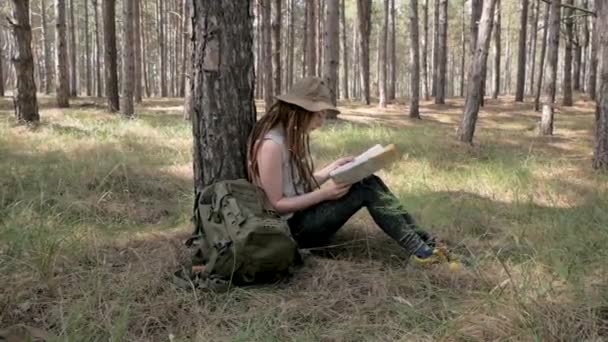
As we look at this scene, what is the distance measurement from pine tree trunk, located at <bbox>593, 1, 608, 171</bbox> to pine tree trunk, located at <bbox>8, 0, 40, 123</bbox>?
28.5 ft

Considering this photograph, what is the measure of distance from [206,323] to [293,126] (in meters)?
1.35

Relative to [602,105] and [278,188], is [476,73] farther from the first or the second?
[278,188]

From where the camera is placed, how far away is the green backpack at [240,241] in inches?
116

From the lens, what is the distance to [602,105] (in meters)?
7.03

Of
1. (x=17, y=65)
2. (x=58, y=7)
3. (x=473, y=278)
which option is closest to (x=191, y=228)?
(x=473, y=278)

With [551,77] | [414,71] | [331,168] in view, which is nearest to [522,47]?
[414,71]

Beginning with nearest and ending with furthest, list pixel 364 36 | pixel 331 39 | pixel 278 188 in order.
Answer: pixel 278 188
pixel 331 39
pixel 364 36

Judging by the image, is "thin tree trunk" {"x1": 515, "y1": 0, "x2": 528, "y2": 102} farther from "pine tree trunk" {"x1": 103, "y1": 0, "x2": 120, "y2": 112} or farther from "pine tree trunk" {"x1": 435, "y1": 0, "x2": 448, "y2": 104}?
"pine tree trunk" {"x1": 103, "y1": 0, "x2": 120, "y2": 112}

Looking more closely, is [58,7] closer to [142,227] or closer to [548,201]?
[142,227]

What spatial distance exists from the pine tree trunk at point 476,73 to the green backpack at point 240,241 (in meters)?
7.51

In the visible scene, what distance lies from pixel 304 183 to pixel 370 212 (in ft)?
1.55

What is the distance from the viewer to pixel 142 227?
15.1 ft

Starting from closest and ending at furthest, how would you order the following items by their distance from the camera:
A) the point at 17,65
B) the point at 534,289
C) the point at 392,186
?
the point at 534,289 < the point at 392,186 < the point at 17,65

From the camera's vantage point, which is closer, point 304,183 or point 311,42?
point 304,183
